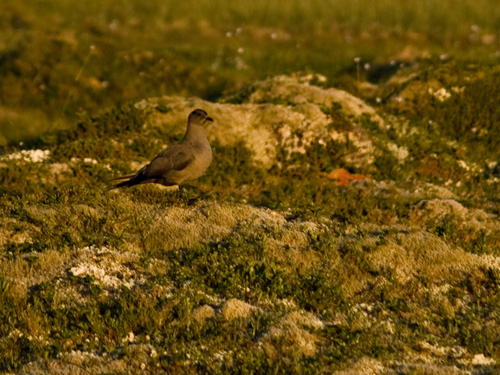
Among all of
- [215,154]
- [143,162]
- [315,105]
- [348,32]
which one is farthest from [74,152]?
[348,32]

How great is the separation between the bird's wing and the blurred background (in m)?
6.49

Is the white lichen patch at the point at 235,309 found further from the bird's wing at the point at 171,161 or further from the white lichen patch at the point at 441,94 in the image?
the white lichen patch at the point at 441,94

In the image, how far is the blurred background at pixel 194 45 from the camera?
87.8 feet

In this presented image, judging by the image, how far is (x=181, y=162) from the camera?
1248 centimetres

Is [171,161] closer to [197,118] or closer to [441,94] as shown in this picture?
[197,118]

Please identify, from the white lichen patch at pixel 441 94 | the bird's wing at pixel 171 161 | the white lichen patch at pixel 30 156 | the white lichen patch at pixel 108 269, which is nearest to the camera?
the white lichen patch at pixel 108 269

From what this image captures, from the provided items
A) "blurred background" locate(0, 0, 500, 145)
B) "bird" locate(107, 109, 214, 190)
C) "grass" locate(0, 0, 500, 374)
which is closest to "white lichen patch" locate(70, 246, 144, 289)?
"grass" locate(0, 0, 500, 374)

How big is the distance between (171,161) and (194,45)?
2365 cm

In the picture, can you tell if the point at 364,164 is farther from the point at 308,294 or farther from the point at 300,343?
the point at 300,343

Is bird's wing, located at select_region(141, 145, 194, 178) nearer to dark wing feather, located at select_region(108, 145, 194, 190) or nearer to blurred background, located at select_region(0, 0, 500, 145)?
dark wing feather, located at select_region(108, 145, 194, 190)

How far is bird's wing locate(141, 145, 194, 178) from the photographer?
12.5m

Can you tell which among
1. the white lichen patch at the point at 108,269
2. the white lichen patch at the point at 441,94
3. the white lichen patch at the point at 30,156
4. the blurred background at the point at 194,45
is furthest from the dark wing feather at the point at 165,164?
the white lichen patch at the point at 441,94

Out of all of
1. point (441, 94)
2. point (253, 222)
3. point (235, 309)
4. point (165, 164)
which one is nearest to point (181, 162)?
point (165, 164)

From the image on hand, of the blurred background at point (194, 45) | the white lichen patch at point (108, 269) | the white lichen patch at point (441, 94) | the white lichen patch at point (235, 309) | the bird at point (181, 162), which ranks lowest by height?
the blurred background at point (194, 45)
